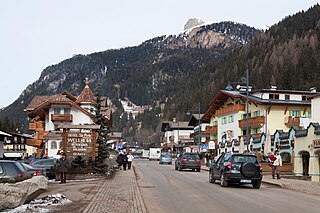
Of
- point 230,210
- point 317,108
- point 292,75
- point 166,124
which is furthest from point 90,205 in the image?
point 166,124

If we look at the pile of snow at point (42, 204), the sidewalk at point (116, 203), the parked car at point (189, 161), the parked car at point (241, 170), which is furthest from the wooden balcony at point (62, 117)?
the pile of snow at point (42, 204)

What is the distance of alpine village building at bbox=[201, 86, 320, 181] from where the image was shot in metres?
36.2

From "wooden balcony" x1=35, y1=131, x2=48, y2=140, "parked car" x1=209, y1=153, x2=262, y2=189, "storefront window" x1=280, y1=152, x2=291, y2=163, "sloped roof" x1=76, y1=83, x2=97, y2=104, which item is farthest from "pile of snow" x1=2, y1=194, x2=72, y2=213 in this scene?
"sloped roof" x1=76, y1=83, x2=97, y2=104

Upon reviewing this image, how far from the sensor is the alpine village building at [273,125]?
119 ft

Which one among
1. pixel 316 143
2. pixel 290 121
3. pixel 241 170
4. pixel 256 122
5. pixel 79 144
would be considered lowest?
pixel 241 170

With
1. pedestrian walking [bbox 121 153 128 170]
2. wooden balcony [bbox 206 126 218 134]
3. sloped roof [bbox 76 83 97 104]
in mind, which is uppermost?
sloped roof [bbox 76 83 97 104]

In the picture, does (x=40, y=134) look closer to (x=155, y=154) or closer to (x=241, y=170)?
(x=155, y=154)

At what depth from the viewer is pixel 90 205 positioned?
50.9 ft

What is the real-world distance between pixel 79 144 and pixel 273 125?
134 ft

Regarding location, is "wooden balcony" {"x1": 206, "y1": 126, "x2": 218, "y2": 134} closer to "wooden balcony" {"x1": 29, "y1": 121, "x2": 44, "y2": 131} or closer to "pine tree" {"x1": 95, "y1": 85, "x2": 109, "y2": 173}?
"wooden balcony" {"x1": 29, "y1": 121, "x2": 44, "y2": 131}

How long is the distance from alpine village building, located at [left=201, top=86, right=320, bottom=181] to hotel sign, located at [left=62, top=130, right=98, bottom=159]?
47.7 feet

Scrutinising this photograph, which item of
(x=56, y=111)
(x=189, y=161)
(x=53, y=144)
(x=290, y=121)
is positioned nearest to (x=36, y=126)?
(x=56, y=111)

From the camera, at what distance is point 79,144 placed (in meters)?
30.9

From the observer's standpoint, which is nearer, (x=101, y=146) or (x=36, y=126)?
(x=101, y=146)
